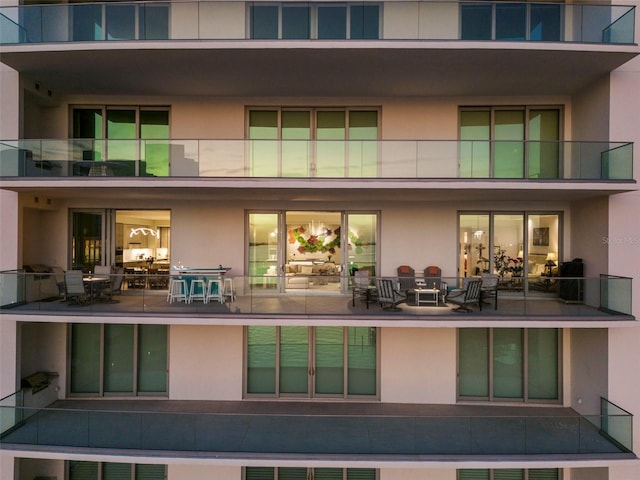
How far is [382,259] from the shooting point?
10453mm

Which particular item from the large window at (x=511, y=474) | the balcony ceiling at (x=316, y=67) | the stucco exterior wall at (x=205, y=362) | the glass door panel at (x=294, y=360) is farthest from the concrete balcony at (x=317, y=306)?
the balcony ceiling at (x=316, y=67)

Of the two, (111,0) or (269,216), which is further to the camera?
(269,216)

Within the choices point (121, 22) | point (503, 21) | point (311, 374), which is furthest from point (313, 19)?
point (311, 374)

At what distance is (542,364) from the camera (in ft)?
33.1

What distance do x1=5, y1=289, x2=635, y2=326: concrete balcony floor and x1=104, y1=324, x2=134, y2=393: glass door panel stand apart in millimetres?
→ 1610

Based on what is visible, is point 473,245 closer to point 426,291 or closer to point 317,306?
point 426,291

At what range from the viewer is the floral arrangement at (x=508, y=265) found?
10.4m

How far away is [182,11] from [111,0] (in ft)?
6.74

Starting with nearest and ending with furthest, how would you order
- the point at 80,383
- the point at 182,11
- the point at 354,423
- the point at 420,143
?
the point at 354,423 → the point at 420,143 → the point at 182,11 → the point at 80,383

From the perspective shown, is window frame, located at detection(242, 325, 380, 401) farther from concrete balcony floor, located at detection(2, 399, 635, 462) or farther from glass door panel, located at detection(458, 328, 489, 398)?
glass door panel, located at detection(458, 328, 489, 398)

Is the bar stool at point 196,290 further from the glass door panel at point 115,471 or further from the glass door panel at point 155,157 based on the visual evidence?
the glass door panel at point 115,471

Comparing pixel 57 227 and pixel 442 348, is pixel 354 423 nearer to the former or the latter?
pixel 442 348

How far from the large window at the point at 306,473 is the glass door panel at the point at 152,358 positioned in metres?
3.15

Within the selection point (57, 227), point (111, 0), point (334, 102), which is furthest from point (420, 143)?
point (57, 227)
